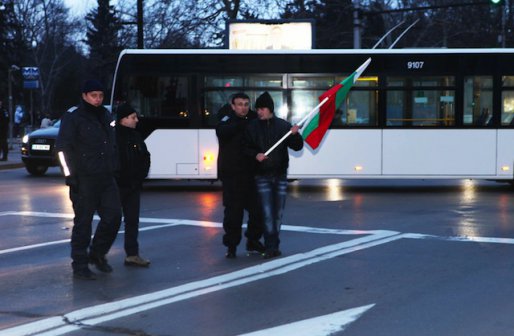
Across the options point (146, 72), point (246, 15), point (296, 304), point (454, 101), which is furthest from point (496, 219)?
point (246, 15)

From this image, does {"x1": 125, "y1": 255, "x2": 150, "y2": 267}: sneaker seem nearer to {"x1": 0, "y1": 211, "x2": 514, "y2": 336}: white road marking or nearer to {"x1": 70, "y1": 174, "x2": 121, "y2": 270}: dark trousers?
{"x1": 70, "y1": 174, "x2": 121, "y2": 270}: dark trousers

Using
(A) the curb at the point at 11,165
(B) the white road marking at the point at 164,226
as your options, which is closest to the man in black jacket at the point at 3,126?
(A) the curb at the point at 11,165

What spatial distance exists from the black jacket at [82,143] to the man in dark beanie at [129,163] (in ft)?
1.53

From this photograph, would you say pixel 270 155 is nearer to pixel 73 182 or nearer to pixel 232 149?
pixel 232 149

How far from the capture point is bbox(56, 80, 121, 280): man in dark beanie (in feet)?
23.0

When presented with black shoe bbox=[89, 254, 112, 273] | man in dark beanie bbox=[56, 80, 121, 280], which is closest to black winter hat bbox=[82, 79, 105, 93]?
man in dark beanie bbox=[56, 80, 121, 280]

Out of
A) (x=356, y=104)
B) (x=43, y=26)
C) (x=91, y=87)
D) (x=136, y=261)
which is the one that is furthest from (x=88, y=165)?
(x=43, y=26)

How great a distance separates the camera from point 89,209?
23.2 ft

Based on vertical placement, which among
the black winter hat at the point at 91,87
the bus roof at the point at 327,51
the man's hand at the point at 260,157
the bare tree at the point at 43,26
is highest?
the bare tree at the point at 43,26

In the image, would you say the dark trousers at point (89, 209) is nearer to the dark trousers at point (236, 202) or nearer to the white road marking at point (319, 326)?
the dark trousers at point (236, 202)

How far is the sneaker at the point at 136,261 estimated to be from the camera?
7812mm

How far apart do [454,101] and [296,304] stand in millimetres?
10383

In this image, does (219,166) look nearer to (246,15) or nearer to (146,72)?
(146,72)

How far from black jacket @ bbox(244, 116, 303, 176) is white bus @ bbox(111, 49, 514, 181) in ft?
24.0
